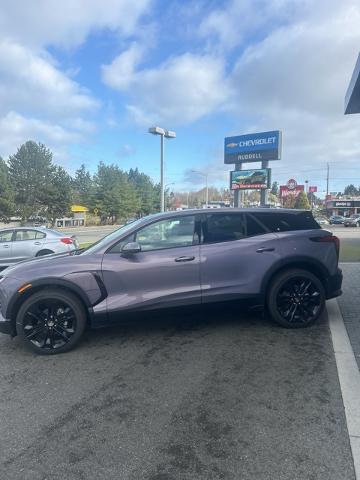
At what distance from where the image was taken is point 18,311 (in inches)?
160

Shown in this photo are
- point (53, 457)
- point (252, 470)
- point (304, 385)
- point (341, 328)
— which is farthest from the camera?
point (341, 328)

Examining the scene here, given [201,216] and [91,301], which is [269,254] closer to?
[201,216]

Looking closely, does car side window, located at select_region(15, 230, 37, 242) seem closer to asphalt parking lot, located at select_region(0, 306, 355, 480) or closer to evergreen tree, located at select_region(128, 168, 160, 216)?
asphalt parking lot, located at select_region(0, 306, 355, 480)

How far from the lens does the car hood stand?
160 inches

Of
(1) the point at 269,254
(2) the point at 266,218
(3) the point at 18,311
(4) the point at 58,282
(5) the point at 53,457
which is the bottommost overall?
(5) the point at 53,457

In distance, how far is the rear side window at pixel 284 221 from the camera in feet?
15.9

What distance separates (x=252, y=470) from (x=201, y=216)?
305 cm

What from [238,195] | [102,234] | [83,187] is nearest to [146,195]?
[83,187]

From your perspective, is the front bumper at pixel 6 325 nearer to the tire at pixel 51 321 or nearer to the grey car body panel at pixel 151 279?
the tire at pixel 51 321

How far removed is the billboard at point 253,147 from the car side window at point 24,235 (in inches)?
924

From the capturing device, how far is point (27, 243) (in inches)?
460

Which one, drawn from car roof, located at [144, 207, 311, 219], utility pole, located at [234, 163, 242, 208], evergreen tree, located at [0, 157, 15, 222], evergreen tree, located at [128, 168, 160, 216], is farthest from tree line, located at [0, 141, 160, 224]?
car roof, located at [144, 207, 311, 219]

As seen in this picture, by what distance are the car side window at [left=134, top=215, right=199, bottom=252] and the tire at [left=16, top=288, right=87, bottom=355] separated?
1105 mm

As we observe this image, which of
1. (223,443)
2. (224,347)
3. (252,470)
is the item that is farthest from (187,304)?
(252,470)
